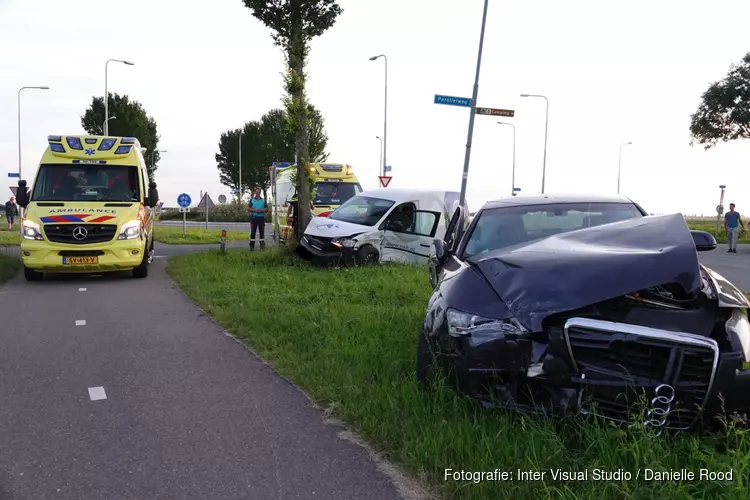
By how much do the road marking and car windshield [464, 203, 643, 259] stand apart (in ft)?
10.6

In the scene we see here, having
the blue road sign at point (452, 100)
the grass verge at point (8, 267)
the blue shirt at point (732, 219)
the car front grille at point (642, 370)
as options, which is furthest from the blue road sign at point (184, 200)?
the car front grille at point (642, 370)

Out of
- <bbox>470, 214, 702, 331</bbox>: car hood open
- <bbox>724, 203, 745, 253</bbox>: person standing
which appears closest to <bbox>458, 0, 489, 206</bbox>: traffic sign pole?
<bbox>470, 214, 702, 331</bbox>: car hood open

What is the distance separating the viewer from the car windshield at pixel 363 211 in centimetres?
Result: 1346

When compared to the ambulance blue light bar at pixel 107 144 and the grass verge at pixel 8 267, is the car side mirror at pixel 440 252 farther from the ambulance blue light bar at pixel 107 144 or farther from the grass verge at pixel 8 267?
the grass verge at pixel 8 267

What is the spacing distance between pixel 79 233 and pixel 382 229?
19.2ft

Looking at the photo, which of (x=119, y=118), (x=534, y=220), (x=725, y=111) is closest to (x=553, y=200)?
(x=534, y=220)

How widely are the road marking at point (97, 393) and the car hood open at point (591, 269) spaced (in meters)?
3.13

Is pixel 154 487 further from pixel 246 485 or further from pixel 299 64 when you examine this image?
pixel 299 64

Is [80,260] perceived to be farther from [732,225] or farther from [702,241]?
[732,225]

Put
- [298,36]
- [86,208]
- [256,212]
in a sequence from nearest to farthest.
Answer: [86,208] → [298,36] → [256,212]

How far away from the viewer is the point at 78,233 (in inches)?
450

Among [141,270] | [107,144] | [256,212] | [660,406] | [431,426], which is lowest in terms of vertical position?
[141,270]

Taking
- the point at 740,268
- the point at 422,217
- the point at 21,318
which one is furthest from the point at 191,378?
the point at 740,268

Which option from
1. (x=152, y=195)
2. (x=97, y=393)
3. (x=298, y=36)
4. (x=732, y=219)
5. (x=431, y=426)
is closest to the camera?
(x=431, y=426)
